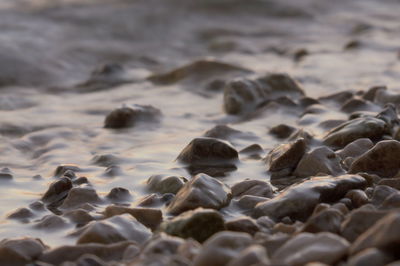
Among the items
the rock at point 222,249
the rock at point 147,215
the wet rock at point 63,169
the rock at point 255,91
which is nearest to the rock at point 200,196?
the rock at point 147,215

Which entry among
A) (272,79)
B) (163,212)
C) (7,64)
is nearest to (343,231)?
(163,212)

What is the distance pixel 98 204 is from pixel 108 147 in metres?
0.86

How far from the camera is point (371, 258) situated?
1567 millimetres

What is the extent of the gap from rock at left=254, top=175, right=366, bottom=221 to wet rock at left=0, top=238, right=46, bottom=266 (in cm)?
65

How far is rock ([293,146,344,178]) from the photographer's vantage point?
8.70 feet

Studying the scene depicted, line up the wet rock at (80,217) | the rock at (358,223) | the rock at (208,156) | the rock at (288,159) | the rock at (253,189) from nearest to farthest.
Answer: the rock at (358,223)
the wet rock at (80,217)
the rock at (253,189)
the rock at (288,159)
the rock at (208,156)

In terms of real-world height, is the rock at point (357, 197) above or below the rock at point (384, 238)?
below

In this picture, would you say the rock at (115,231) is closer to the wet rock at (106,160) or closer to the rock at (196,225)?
the rock at (196,225)

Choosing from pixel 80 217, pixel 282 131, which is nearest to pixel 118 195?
pixel 80 217

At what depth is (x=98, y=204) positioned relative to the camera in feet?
8.27

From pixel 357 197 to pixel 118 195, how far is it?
2.61ft

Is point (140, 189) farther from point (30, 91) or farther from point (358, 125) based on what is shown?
point (30, 91)

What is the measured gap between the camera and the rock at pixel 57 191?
2.60m

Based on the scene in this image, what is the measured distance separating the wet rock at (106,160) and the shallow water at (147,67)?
0.03 meters
